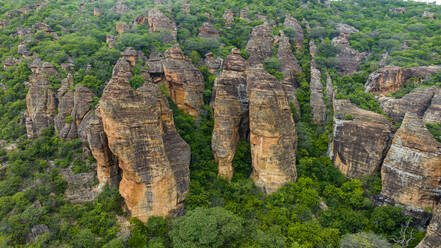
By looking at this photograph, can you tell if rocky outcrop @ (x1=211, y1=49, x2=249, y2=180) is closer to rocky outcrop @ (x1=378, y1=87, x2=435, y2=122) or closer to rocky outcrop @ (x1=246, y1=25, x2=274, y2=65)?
rocky outcrop @ (x1=246, y1=25, x2=274, y2=65)

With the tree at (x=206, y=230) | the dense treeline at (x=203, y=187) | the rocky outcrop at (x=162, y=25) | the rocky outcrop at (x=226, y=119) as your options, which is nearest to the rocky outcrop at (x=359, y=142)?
the dense treeline at (x=203, y=187)

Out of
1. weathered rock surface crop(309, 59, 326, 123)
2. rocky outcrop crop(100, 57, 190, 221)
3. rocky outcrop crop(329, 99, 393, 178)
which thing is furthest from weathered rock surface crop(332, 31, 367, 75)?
rocky outcrop crop(100, 57, 190, 221)

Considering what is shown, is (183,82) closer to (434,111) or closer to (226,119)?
(226,119)

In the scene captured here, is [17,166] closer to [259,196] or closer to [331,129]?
[259,196]

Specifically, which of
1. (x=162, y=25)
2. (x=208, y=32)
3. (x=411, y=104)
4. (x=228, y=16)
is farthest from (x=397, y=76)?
(x=162, y=25)

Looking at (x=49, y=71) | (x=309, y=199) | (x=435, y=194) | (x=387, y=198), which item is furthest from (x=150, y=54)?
(x=435, y=194)

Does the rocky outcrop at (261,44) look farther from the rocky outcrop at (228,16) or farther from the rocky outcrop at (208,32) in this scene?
the rocky outcrop at (228,16)
